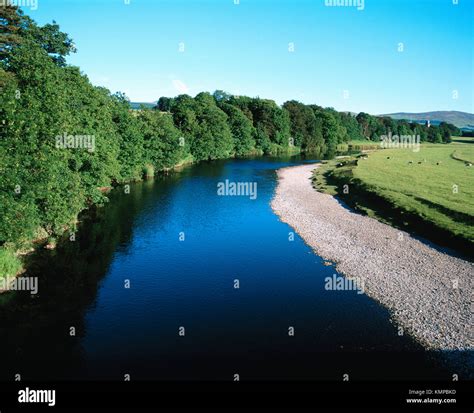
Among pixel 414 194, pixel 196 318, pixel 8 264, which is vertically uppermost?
pixel 414 194

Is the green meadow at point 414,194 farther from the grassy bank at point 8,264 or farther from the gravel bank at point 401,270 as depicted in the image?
the grassy bank at point 8,264

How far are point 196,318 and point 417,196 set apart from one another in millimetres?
39603

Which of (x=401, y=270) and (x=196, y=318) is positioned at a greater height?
(x=401, y=270)

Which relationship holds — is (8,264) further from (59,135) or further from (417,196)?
(417,196)

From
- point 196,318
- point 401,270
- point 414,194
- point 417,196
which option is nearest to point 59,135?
point 196,318

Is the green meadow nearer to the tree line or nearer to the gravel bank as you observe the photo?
the gravel bank

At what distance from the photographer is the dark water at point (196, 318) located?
19562mm

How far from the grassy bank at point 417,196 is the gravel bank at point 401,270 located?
2.57m

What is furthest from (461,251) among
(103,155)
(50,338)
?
(103,155)

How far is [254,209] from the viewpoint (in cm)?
5525

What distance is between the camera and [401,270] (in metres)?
30.9

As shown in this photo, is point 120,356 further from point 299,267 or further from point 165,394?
point 299,267

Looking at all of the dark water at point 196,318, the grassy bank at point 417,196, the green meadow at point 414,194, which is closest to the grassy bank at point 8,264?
the dark water at point 196,318

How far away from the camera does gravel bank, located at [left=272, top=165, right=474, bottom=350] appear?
74.9 feet
